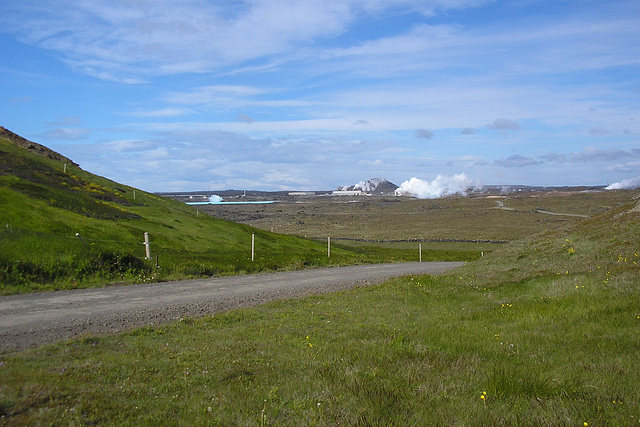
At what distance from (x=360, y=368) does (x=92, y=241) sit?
22.7 m

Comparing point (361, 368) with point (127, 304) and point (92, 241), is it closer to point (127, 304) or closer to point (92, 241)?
point (127, 304)

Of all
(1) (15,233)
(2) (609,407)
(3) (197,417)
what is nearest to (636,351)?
(2) (609,407)

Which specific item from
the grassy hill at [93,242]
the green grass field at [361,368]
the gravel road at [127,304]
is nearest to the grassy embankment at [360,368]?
the green grass field at [361,368]

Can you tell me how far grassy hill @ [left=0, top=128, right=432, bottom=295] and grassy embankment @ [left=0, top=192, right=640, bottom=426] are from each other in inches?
374

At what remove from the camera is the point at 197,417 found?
20.3 feet

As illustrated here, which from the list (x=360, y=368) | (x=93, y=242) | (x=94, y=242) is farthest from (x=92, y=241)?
(x=360, y=368)

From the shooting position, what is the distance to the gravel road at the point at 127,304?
10969 millimetres

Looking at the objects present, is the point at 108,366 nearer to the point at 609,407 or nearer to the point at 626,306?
the point at 609,407

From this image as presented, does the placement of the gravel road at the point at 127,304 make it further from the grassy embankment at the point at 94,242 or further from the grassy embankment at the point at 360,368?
the grassy embankment at the point at 94,242

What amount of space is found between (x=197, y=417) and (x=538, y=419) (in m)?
4.08

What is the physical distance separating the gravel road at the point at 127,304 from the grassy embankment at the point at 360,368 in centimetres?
133

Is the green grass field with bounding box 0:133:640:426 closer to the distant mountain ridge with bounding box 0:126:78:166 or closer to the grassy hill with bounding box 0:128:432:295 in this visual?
the grassy hill with bounding box 0:128:432:295

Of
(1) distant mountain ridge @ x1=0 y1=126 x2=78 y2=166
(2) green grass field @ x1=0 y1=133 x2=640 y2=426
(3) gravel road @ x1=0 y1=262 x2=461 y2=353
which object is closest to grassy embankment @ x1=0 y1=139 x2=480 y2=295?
(3) gravel road @ x1=0 y1=262 x2=461 y2=353

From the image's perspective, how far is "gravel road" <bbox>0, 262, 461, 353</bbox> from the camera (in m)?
11.0
